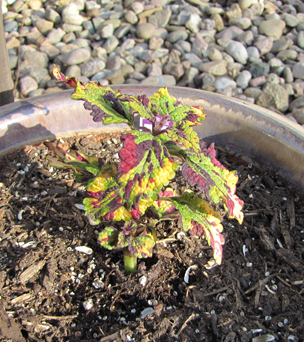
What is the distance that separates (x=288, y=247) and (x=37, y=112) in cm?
135

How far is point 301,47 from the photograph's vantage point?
3.41m

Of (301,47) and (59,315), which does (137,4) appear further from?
(59,315)

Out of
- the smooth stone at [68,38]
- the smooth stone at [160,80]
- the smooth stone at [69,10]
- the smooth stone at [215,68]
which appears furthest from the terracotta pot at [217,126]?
the smooth stone at [69,10]

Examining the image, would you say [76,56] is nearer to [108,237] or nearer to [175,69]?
[175,69]

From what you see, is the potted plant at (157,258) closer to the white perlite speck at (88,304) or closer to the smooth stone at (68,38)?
the white perlite speck at (88,304)

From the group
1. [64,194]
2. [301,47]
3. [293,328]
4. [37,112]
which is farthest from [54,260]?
[301,47]

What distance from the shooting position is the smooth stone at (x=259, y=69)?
3105 millimetres

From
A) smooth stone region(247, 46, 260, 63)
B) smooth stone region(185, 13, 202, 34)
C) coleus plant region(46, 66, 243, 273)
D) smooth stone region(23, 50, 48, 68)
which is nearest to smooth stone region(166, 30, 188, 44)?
smooth stone region(185, 13, 202, 34)

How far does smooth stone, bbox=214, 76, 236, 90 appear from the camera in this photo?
2.99 meters

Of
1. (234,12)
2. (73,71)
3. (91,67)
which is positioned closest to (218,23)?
(234,12)

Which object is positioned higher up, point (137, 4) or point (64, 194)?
Result: point (137, 4)

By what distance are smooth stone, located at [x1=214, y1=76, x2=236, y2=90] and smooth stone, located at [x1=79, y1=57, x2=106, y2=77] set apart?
40.2 inches

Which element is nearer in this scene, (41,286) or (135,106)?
(135,106)

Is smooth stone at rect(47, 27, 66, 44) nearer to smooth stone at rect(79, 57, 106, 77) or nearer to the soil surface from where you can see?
smooth stone at rect(79, 57, 106, 77)
